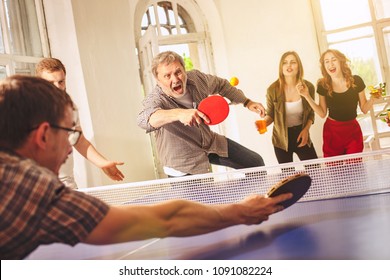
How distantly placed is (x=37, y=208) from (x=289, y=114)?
453 centimetres

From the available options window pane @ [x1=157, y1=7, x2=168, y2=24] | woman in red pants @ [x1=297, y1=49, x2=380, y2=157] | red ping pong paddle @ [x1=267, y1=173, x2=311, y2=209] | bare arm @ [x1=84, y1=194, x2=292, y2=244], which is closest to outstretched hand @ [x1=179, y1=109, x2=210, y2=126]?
red ping pong paddle @ [x1=267, y1=173, x2=311, y2=209]

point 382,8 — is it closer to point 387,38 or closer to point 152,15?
point 387,38

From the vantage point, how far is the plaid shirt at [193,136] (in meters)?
3.63

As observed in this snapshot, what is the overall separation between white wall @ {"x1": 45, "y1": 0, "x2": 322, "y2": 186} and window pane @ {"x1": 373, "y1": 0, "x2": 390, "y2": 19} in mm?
781

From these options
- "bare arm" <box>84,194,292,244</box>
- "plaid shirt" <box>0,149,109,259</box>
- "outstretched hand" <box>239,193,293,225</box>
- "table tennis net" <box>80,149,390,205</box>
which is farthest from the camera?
"table tennis net" <box>80,149,390,205</box>

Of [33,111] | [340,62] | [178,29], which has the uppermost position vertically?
[178,29]

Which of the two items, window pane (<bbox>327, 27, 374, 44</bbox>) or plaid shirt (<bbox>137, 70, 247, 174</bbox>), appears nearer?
plaid shirt (<bbox>137, 70, 247, 174</bbox>)

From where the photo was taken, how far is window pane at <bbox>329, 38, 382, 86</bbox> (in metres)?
6.06

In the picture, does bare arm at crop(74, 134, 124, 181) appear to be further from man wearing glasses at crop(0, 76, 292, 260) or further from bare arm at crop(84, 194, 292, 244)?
man wearing glasses at crop(0, 76, 292, 260)
